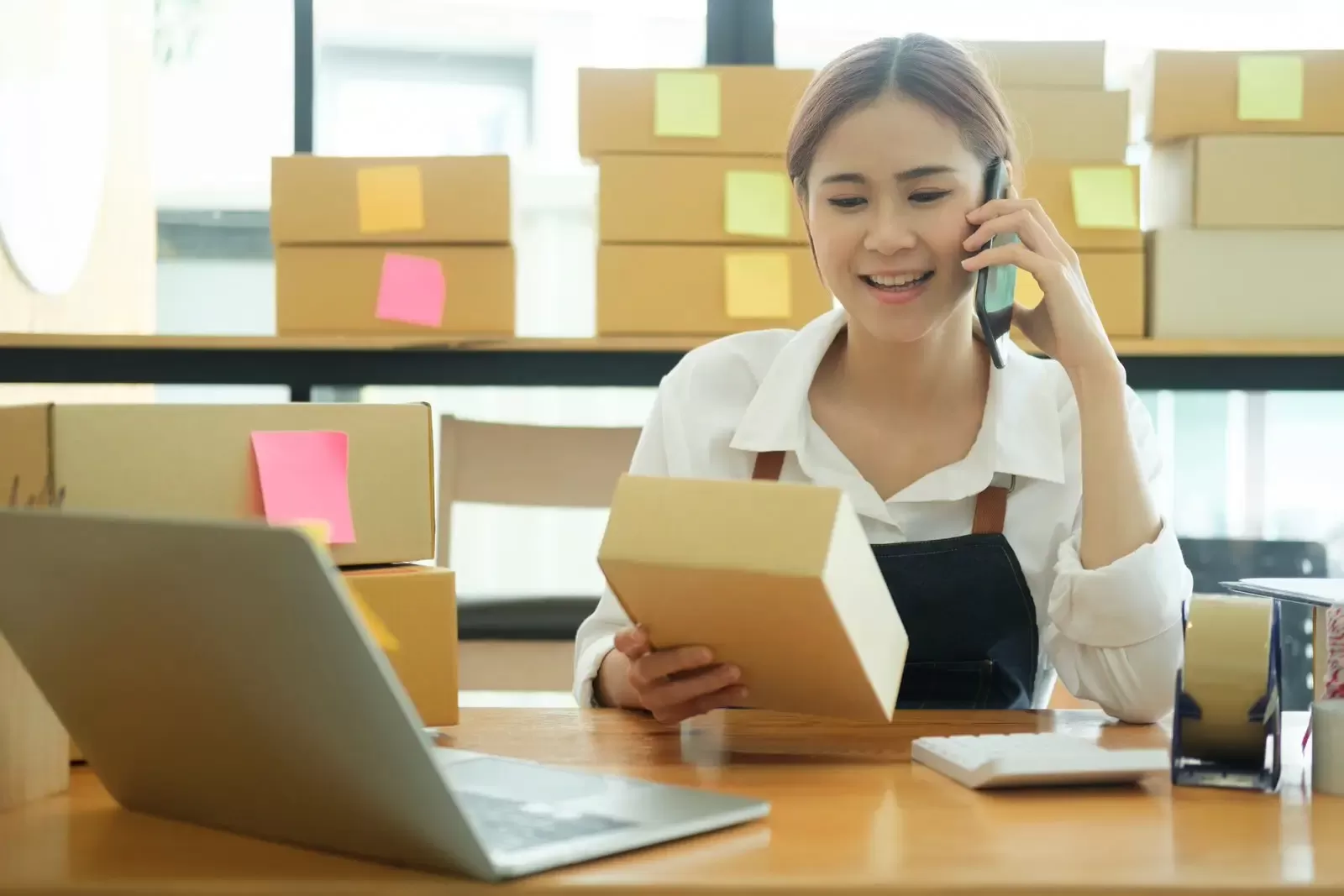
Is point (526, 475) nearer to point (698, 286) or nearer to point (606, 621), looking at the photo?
point (698, 286)

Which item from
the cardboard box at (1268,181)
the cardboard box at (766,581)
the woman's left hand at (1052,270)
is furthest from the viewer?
the cardboard box at (1268,181)

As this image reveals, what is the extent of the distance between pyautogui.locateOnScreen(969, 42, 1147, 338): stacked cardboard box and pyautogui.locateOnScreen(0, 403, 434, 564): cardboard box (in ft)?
4.68

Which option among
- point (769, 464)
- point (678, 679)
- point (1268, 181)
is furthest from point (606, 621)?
point (1268, 181)

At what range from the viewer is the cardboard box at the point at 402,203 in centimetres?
A: 219

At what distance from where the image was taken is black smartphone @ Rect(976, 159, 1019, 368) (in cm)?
140

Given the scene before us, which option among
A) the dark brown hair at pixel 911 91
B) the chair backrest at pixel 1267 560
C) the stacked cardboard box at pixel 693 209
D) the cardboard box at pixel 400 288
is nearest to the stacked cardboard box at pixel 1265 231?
the chair backrest at pixel 1267 560

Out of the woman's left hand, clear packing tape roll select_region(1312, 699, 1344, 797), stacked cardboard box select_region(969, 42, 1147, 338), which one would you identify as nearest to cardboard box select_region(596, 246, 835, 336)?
stacked cardboard box select_region(969, 42, 1147, 338)

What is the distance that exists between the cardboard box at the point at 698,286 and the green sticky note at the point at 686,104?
19 centimetres

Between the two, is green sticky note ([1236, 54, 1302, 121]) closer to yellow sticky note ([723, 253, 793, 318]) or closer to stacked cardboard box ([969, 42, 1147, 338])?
stacked cardboard box ([969, 42, 1147, 338])

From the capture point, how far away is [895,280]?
4.66 feet

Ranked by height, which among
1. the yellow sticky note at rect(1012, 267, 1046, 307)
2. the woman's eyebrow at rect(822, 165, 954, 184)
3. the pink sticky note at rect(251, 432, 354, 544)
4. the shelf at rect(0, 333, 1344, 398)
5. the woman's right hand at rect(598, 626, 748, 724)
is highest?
the woman's eyebrow at rect(822, 165, 954, 184)

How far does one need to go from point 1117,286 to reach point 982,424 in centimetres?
88

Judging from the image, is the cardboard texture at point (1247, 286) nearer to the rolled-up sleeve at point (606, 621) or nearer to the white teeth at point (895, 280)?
the white teeth at point (895, 280)

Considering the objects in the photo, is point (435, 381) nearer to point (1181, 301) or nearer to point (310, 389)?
point (310, 389)
